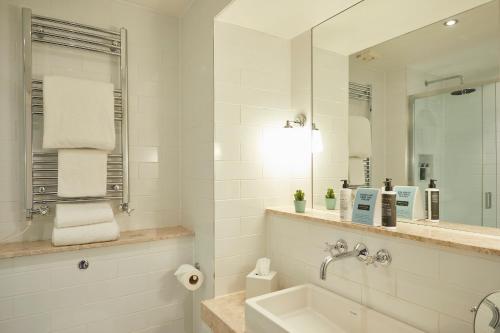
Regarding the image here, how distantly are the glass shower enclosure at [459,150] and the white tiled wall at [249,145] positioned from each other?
68 cm

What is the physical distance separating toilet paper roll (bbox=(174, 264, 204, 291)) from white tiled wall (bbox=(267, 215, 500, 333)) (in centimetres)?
61

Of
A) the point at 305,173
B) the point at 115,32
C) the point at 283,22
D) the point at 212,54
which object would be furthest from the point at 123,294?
the point at 283,22

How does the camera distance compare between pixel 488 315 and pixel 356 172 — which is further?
pixel 356 172

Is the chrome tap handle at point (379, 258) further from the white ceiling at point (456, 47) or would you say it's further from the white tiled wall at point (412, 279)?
the white ceiling at point (456, 47)

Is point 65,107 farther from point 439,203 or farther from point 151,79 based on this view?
point 439,203

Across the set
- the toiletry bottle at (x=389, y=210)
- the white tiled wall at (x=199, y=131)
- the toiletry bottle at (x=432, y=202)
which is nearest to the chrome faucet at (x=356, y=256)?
the toiletry bottle at (x=389, y=210)

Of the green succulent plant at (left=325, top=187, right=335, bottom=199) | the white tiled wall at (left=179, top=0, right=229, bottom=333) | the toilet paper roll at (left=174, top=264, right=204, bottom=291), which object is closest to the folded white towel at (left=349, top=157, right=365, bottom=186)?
the green succulent plant at (left=325, top=187, right=335, bottom=199)

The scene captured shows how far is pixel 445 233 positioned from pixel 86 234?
1659 mm

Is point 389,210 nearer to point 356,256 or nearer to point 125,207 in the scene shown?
point 356,256

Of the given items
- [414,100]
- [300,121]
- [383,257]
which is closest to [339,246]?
[383,257]

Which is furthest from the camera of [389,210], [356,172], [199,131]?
[199,131]

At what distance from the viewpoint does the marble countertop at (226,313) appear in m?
1.33

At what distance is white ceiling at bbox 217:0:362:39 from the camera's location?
4.99 feet

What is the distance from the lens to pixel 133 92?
1.99 metres
